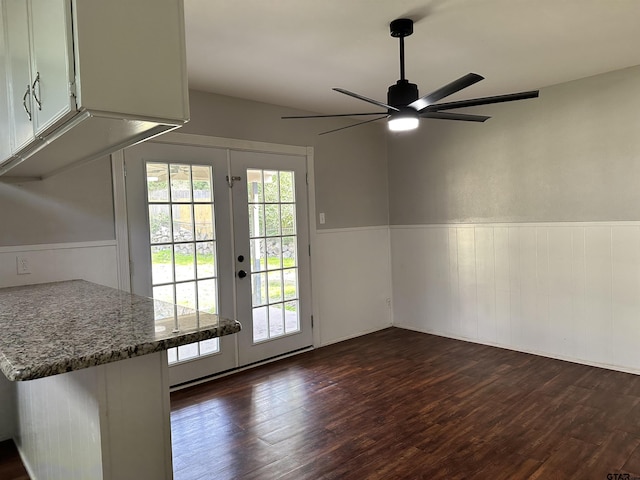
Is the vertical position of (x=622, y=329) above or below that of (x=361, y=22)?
below

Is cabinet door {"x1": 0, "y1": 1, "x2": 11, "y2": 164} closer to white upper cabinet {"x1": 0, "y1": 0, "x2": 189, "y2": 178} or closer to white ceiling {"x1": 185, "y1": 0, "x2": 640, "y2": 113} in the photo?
white upper cabinet {"x1": 0, "y1": 0, "x2": 189, "y2": 178}

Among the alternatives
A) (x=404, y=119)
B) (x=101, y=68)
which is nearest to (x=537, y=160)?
(x=404, y=119)

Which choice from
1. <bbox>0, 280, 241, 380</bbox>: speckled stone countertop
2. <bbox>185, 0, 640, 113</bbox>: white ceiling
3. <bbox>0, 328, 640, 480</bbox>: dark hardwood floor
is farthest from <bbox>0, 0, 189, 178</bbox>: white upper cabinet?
<bbox>0, 328, 640, 480</bbox>: dark hardwood floor

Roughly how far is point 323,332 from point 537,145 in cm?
275

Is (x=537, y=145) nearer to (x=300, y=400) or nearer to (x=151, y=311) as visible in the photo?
(x=300, y=400)

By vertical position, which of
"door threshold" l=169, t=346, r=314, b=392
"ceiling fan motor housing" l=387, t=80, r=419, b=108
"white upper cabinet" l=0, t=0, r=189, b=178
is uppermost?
"ceiling fan motor housing" l=387, t=80, r=419, b=108

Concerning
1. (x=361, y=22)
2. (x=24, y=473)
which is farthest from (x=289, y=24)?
(x=24, y=473)

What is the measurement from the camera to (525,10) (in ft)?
7.88

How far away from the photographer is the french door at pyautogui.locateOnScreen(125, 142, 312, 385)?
3324mm

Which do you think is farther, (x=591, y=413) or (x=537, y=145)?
(x=537, y=145)

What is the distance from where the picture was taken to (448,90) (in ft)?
7.11

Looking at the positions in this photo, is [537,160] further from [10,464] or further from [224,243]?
[10,464]

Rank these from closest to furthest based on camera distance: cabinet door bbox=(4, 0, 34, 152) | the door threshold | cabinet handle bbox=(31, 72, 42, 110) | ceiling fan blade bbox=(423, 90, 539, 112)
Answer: cabinet handle bbox=(31, 72, 42, 110)
cabinet door bbox=(4, 0, 34, 152)
ceiling fan blade bbox=(423, 90, 539, 112)
the door threshold

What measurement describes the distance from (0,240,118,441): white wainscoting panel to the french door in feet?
0.64
